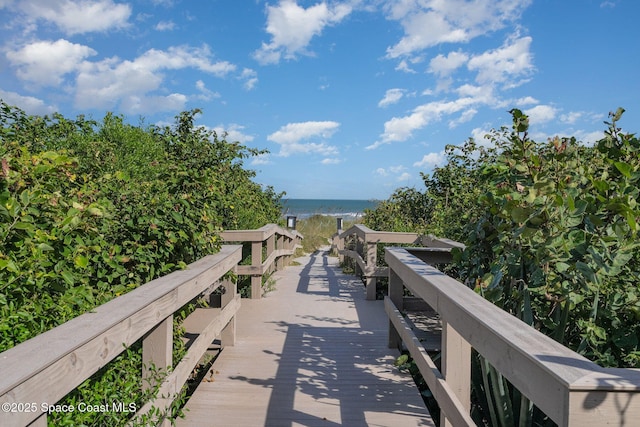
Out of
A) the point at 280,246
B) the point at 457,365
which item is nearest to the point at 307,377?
the point at 457,365

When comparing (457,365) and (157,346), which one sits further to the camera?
(157,346)

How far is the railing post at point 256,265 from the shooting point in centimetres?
592

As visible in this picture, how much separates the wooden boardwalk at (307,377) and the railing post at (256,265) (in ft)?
1.98

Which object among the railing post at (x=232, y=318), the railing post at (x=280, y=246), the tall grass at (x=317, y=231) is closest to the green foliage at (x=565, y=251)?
the railing post at (x=232, y=318)

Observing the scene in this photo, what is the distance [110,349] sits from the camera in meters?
1.53

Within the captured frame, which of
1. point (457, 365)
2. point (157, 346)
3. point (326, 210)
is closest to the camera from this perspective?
point (457, 365)

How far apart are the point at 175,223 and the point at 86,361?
136cm

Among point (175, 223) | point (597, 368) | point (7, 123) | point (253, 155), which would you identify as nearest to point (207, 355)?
point (175, 223)

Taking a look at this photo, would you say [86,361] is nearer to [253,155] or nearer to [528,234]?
[528,234]

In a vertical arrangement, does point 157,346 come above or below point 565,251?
below

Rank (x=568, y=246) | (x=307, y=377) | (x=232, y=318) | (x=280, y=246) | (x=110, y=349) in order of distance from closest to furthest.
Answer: (x=110, y=349), (x=568, y=246), (x=307, y=377), (x=232, y=318), (x=280, y=246)

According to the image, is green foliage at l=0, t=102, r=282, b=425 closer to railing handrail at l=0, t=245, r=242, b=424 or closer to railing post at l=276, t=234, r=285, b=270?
railing handrail at l=0, t=245, r=242, b=424

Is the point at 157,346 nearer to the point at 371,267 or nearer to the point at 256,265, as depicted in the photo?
the point at 256,265

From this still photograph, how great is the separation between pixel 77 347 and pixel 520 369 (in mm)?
1256
